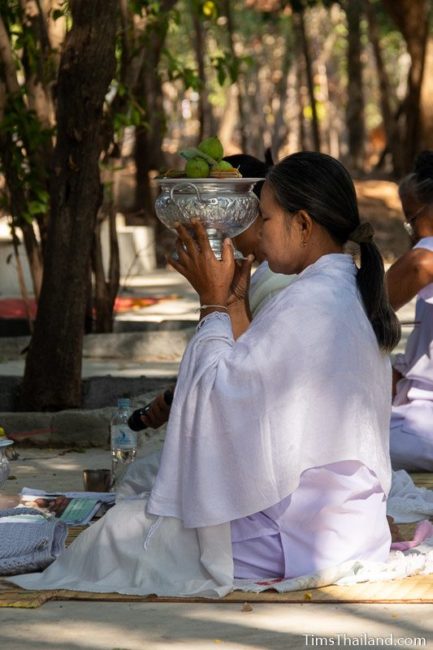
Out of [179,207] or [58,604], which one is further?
[179,207]

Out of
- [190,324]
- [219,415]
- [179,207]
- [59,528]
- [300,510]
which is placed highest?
[179,207]

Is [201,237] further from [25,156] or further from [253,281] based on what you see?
[25,156]

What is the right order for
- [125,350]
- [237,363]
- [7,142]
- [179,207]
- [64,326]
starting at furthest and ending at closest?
[125,350] < [7,142] < [64,326] < [179,207] < [237,363]

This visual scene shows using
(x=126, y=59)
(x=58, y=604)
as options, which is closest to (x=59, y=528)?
(x=58, y=604)

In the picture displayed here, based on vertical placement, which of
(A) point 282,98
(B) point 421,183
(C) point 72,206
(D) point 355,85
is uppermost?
(B) point 421,183

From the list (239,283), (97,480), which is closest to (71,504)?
(97,480)

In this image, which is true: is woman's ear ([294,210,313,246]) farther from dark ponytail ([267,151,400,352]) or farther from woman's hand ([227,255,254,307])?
woman's hand ([227,255,254,307])

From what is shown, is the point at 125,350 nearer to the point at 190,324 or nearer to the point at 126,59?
the point at 190,324

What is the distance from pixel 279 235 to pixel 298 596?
43.8 inches

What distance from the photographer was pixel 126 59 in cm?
1010

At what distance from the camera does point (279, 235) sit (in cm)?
443

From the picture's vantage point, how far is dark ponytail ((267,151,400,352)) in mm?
4355

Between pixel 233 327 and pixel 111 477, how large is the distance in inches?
70.4

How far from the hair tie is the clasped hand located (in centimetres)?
39
